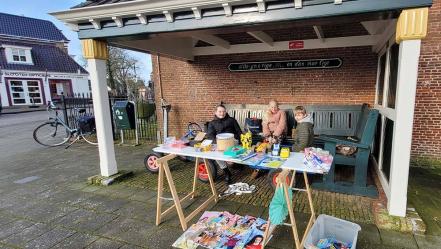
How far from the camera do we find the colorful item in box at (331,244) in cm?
251

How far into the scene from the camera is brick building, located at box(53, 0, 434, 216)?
2980mm

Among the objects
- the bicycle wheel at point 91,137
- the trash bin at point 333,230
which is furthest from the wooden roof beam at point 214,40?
the bicycle wheel at point 91,137

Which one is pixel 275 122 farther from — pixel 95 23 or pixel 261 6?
pixel 95 23

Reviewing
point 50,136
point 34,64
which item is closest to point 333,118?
point 50,136

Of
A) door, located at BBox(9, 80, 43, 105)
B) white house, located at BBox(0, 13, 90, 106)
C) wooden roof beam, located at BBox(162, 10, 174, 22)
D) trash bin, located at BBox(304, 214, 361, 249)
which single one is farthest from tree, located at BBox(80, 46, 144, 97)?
trash bin, located at BBox(304, 214, 361, 249)

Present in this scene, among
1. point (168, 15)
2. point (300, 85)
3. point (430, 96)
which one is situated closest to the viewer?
point (168, 15)

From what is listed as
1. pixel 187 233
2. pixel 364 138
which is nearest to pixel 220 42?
pixel 364 138

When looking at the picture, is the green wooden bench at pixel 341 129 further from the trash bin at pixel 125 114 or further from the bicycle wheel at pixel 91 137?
the bicycle wheel at pixel 91 137

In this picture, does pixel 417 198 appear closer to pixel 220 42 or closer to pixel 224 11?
pixel 224 11

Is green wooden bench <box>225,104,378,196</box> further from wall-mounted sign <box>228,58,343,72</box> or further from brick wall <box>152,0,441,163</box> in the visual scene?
wall-mounted sign <box>228,58,343,72</box>

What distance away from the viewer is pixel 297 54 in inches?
251

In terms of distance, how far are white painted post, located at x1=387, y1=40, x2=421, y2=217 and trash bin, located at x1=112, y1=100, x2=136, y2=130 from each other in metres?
6.14

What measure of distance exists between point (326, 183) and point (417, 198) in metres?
1.25

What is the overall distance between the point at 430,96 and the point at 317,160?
4.11 metres
